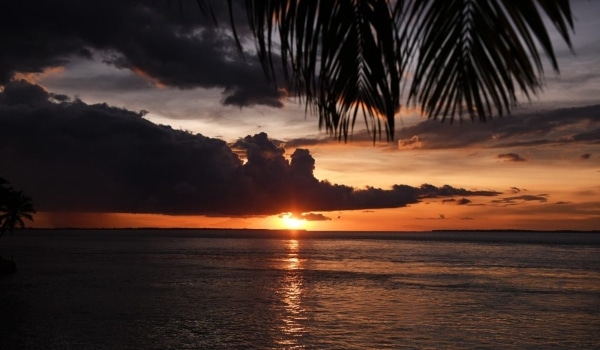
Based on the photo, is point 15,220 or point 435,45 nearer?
point 435,45

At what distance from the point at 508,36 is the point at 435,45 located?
0.25m

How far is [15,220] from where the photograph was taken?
93.9m

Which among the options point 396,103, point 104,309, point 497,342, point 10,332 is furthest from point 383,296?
point 396,103

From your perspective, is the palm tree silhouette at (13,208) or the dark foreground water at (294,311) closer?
the dark foreground water at (294,311)

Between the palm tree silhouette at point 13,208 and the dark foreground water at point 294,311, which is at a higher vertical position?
the palm tree silhouette at point 13,208

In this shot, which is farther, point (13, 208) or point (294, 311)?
point (13, 208)

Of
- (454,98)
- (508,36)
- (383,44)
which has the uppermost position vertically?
(383,44)

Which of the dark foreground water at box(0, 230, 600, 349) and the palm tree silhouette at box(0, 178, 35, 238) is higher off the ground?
the palm tree silhouette at box(0, 178, 35, 238)

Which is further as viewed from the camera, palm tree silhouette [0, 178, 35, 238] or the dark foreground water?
palm tree silhouette [0, 178, 35, 238]

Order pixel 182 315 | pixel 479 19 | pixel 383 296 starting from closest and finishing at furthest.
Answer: pixel 479 19
pixel 182 315
pixel 383 296

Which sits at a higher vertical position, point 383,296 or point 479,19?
point 479,19

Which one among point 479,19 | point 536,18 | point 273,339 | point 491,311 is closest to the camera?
point 536,18

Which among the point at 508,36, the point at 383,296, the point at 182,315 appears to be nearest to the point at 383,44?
the point at 508,36

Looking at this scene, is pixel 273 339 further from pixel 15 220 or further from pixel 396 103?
pixel 15 220
